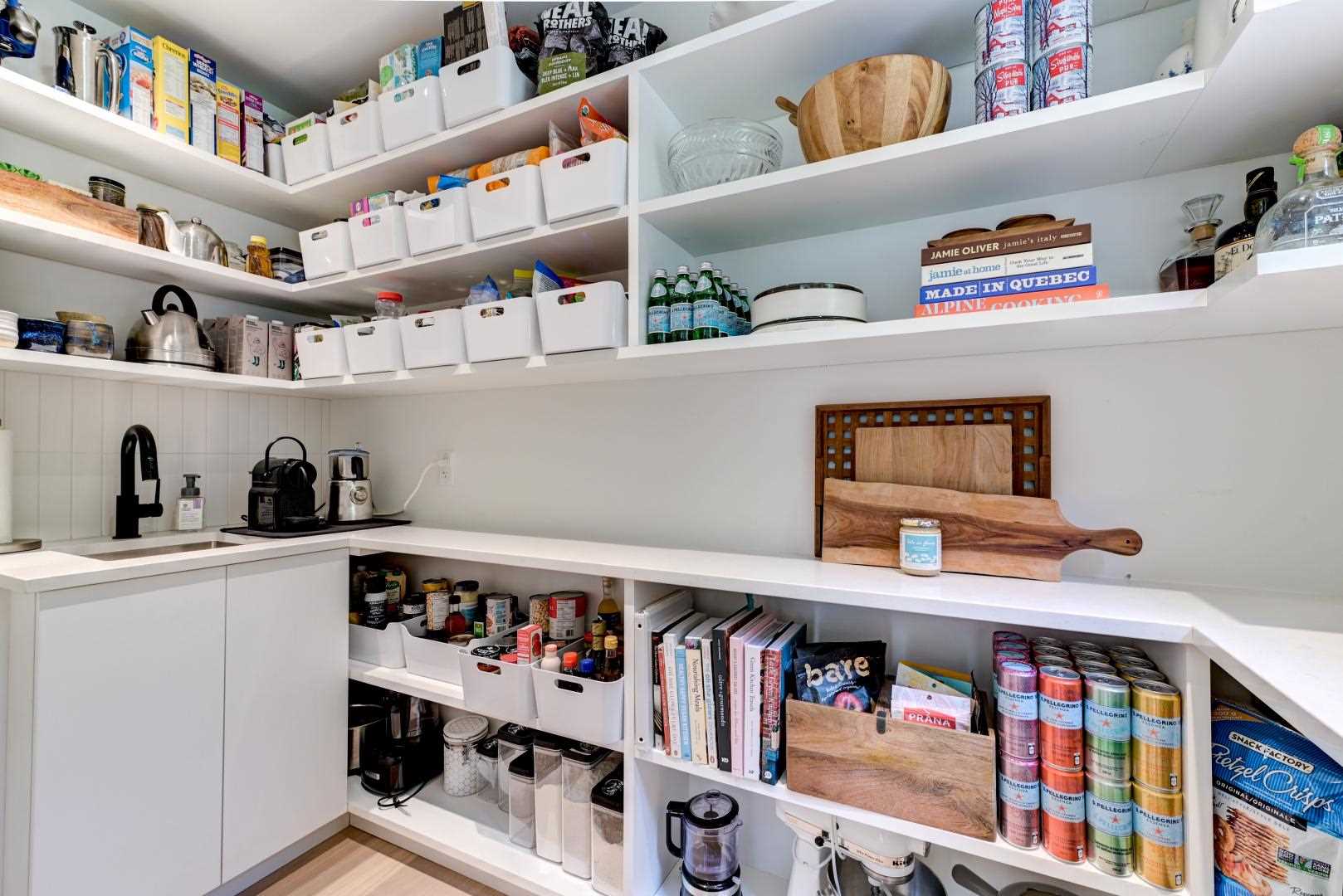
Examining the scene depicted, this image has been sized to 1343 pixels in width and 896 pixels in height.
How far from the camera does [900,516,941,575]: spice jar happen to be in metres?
1.03

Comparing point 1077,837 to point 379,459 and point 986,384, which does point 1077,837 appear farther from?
point 379,459

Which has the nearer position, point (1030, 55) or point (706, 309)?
point (1030, 55)

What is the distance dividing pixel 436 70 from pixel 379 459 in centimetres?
133

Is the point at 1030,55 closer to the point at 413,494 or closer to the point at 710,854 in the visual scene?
the point at 710,854

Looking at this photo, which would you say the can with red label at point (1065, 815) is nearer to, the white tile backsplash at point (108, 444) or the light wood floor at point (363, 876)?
the light wood floor at point (363, 876)

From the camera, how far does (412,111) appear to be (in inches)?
57.4

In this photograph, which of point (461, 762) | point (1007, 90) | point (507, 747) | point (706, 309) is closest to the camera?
point (1007, 90)

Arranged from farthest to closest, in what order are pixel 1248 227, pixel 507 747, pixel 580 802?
pixel 507 747
pixel 580 802
pixel 1248 227

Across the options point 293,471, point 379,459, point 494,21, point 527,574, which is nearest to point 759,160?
point 494,21

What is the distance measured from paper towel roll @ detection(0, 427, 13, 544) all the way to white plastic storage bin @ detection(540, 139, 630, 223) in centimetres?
143

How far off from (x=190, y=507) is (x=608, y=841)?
1586 mm

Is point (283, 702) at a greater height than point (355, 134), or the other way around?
point (355, 134)

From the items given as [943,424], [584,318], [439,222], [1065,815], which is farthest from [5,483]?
[1065,815]

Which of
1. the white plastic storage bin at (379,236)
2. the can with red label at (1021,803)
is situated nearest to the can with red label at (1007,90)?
the can with red label at (1021,803)
